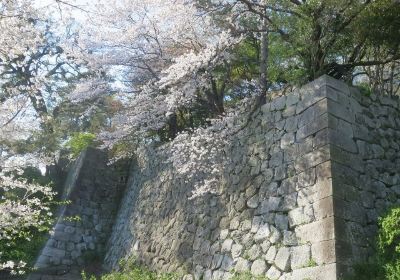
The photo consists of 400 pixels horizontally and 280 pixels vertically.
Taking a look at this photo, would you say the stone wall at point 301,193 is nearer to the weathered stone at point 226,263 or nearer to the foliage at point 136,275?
the weathered stone at point 226,263

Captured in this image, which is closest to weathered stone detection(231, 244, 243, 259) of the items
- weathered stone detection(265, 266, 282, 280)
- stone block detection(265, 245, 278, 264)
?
stone block detection(265, 245, 278, 264)

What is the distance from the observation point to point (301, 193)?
529 cm

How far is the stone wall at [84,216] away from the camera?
31.8ft

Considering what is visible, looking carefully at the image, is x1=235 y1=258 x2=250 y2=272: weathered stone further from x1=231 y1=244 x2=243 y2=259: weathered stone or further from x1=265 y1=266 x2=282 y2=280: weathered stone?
x1=265 y1=266 x2=282 y2=280: weathered stone

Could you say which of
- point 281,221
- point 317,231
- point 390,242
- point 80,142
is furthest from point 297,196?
point 80,142

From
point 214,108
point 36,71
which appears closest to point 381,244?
point 214,108

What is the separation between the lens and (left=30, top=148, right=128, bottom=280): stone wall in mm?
9695

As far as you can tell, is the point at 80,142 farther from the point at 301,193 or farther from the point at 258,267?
the point at 301,193

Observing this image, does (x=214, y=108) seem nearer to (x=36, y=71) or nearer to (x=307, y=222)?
(x=307, y=222)

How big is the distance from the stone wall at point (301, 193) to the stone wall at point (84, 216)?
3301 millimetres

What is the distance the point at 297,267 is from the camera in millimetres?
4848

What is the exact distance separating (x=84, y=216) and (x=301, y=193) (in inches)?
270

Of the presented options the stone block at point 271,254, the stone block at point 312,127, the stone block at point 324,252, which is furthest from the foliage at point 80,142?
the stone block at point 324,252

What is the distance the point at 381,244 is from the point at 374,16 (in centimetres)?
298
